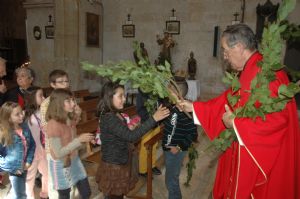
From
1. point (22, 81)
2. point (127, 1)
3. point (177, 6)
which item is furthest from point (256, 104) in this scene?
point (127, 1)

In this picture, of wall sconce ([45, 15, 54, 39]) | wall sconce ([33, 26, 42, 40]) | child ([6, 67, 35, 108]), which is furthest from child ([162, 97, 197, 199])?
wall sconce ([33, 26, 42, 40])

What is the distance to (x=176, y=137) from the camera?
320 centimetres

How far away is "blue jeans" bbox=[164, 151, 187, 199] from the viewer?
10.8ft

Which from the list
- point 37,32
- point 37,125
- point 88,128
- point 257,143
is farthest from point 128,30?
point 257,143

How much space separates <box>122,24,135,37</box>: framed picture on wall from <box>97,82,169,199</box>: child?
8999 millimetres

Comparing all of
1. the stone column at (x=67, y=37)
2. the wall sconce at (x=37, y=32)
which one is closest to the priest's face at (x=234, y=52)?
the stone column at (x=67, y=37)

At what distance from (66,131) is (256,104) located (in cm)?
183

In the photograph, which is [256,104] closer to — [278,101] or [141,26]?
[278,101]

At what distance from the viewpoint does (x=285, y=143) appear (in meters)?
2.14

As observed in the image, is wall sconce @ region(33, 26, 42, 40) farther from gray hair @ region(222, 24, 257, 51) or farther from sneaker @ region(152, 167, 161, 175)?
gray hair @ region(222, 24, 257, 51)

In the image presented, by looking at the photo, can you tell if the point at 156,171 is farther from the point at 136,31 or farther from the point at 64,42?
the point at 136,31

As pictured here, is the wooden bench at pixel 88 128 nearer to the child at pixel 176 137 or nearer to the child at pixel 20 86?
the child at pixel 20 86

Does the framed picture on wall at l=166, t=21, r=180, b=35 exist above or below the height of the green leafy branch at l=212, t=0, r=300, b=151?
above

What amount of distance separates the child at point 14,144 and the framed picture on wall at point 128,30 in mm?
8745
